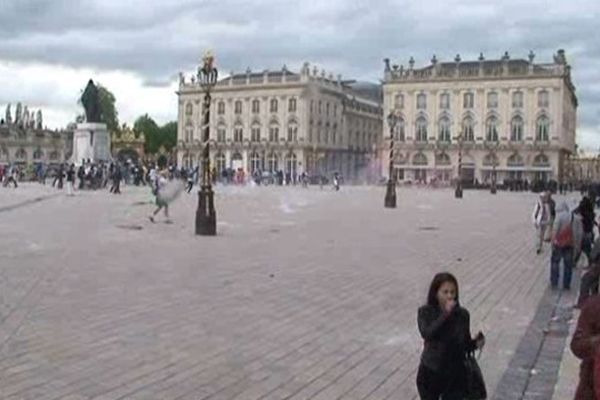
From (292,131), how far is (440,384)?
352 feet

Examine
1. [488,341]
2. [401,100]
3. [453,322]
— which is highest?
[401,100]

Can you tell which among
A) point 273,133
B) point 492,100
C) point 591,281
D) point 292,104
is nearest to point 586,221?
point 591,281

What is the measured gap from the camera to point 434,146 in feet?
338

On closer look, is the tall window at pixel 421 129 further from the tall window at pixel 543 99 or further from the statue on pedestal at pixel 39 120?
the statue on pedestal at pixel 39 120

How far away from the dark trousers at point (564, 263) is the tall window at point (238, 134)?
104608mm

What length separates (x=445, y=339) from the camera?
4.58 m

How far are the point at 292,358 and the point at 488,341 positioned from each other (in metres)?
2.09

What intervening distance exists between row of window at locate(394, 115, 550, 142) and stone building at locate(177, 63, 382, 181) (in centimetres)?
781

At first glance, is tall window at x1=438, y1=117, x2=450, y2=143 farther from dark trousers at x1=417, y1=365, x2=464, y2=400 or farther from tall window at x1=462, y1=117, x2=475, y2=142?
dark trousers at x1=417, y1=365, x2=464, y2=400

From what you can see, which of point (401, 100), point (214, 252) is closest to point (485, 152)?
point (401, 100)

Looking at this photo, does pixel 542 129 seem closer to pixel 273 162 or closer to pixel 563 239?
pixel 273 162

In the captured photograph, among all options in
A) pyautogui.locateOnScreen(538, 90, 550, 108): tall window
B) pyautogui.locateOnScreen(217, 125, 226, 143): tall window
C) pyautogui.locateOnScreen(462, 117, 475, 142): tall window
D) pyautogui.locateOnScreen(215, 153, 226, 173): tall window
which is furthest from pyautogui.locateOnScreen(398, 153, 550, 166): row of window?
pyautogui.locateOnScreen(217, 125, 226, 143): tall window

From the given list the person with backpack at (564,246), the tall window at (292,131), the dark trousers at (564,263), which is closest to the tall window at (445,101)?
the tall window at (292,131)

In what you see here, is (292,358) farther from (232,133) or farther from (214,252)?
(232,133)
